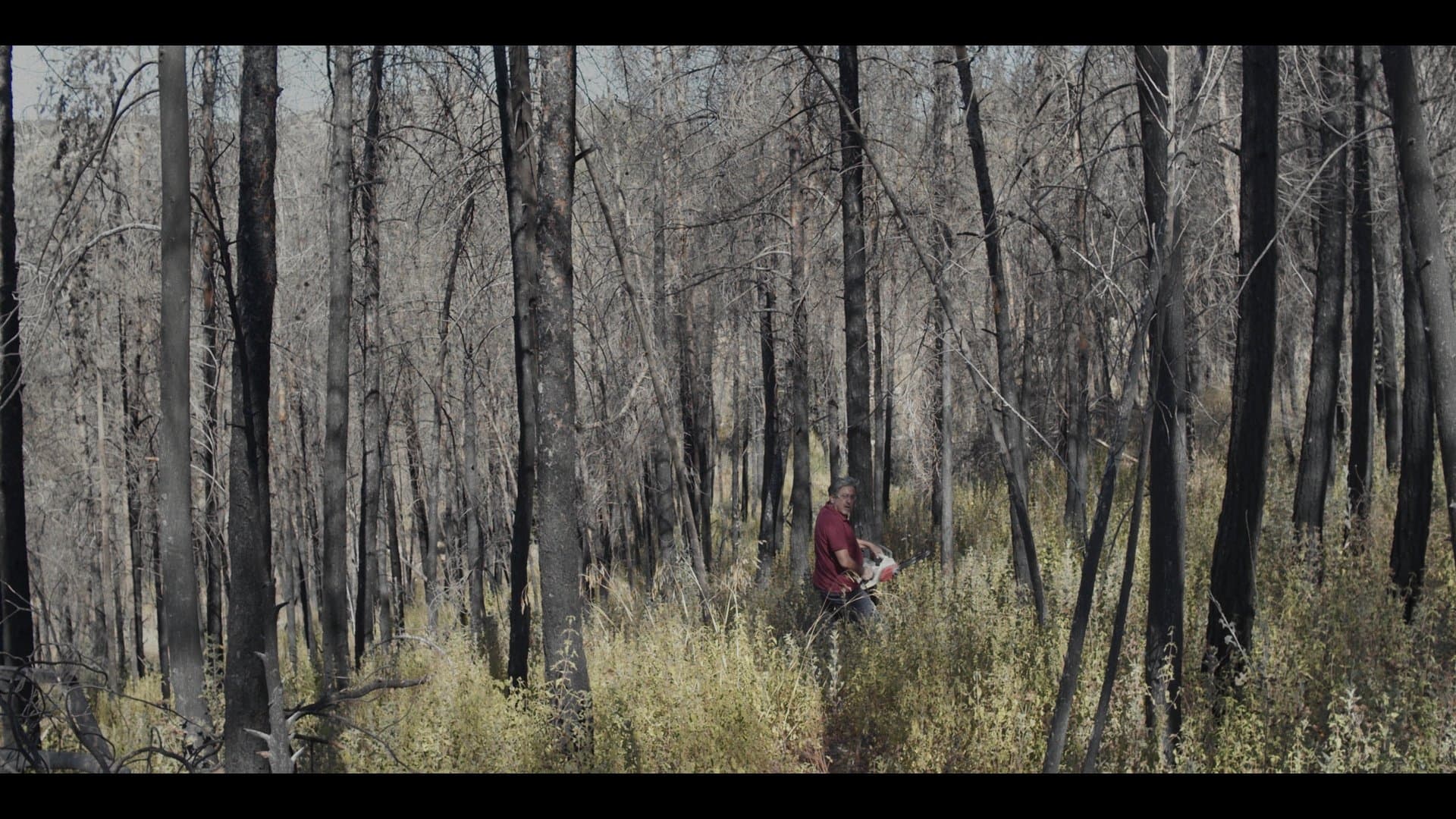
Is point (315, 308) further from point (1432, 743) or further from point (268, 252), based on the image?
point (1432, 743)

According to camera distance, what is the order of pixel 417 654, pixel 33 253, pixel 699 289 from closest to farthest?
pixel 417 654 → pixel 33 253 → pixel 699 289

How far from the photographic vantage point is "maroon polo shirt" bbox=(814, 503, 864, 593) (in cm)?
867

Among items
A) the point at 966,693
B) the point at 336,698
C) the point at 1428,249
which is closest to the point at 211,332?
the point at 336,698

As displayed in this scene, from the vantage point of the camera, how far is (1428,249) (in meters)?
5.54

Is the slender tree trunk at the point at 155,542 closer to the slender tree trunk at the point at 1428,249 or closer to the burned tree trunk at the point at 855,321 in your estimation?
the burned tree trunk at the point at 855,321

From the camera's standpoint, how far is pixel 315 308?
21.8m

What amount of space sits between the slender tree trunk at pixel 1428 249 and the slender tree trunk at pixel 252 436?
697 centimetres

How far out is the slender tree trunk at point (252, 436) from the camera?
6.25 meters

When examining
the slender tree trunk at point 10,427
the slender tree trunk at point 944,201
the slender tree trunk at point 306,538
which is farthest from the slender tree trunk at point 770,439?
the slender tree trunk at point 10,427

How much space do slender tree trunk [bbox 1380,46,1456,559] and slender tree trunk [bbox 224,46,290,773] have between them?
6967mm

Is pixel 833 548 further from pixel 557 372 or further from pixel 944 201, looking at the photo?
pixel 944 201

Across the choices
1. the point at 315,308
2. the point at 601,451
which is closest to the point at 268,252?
the point at 601,451

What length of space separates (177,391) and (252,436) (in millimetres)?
657

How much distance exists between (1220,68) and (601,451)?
40.5 feet
